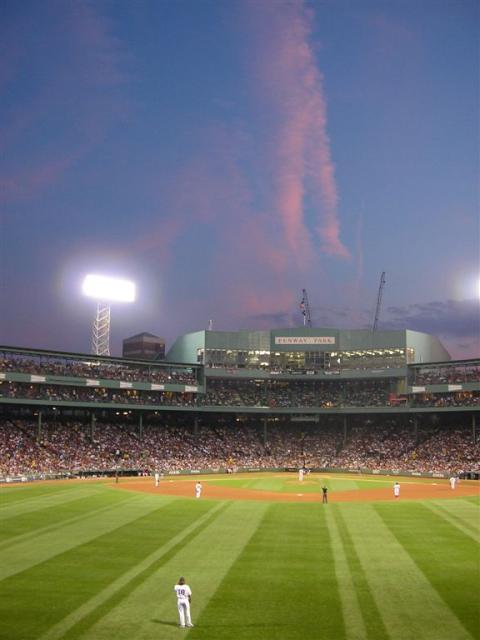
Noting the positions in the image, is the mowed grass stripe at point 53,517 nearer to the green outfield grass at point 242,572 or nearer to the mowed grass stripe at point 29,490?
the green outfield grass at point 242,572

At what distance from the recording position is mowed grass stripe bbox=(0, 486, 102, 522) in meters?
37.3

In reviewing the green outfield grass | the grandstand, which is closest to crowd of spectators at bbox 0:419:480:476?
the grandstand

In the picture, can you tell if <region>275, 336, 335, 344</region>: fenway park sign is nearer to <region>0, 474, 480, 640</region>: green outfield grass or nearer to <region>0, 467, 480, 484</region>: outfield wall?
<region>0, 467, 480, 484</region>: outfield wall

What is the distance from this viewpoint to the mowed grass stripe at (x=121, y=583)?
16766 millimetres

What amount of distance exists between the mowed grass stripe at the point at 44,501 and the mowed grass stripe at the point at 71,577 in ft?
21.5

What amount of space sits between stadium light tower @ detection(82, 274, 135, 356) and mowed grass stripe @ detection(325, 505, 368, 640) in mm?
59754

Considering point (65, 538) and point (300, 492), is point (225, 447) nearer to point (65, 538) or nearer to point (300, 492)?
point (300, 492)

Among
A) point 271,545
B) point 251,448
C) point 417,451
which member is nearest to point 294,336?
point 251,448

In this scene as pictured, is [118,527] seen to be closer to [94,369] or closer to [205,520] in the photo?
[205,520]

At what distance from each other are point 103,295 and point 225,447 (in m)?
26.0

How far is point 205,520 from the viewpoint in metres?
35.1

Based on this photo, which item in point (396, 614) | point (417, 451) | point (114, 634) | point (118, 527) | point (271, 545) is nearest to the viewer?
point (114, 634)

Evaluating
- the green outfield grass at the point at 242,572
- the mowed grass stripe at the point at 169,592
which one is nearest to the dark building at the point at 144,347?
the green outfield grass at the point at 242,572

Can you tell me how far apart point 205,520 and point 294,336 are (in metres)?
56.3
